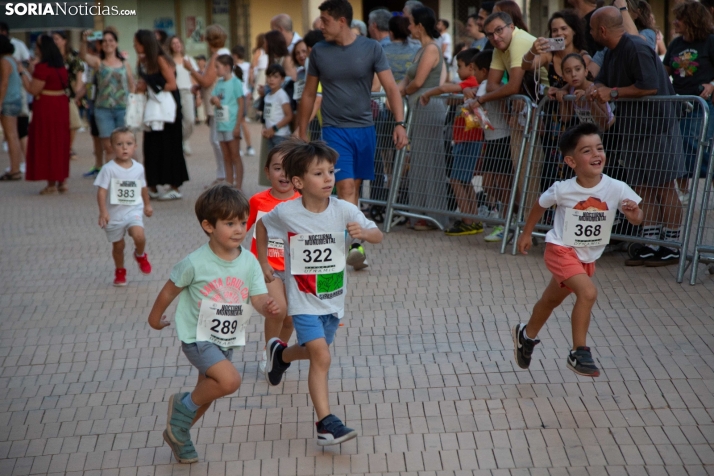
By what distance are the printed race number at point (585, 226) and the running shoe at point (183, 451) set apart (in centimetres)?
218

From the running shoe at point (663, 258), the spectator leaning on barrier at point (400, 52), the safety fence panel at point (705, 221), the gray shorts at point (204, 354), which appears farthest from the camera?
the spectator leaning on barrier at point (400, 52)

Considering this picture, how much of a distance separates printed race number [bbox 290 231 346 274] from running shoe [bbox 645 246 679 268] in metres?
3.86

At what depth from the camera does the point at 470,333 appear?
5695 mm

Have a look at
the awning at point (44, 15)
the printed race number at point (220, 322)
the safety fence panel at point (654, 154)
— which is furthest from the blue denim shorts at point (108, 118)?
the printed race number at point (220, 322)

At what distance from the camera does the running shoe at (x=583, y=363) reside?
4.48 m

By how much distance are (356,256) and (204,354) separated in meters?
3.60

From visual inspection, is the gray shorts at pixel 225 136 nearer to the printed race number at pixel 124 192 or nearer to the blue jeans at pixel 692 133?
the printed race number at pixel 124 192

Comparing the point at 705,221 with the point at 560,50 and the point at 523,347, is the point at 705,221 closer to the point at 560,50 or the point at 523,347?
the point at 560,50

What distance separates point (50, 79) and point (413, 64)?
5555 millimetres

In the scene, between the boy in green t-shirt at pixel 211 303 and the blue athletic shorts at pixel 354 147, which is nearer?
the boy in green t-shirt at pixel 211 303

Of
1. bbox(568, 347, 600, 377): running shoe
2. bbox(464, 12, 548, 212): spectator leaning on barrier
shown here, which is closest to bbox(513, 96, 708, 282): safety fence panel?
bbox(464, 12, 548, 212): spectator leaning on barrier

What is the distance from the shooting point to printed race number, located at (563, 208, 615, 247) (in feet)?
15.4

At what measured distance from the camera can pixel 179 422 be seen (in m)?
3.86

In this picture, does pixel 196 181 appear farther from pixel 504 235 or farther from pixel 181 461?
pixel 181 461
